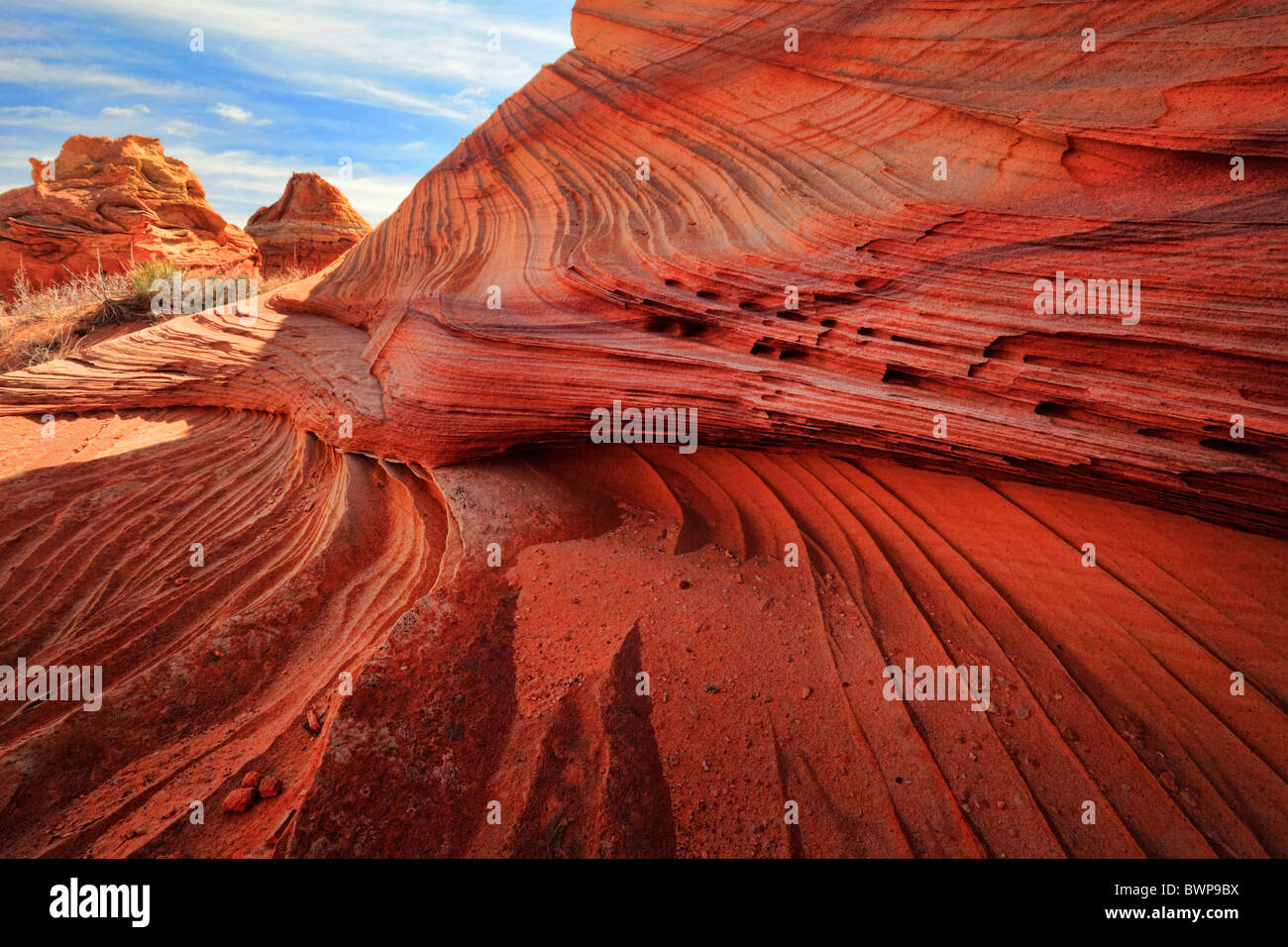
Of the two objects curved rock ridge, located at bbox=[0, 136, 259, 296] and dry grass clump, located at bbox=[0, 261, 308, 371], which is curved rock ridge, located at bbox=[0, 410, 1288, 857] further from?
curved rock ridge, located at bbox=[0, 136, 259, 296]

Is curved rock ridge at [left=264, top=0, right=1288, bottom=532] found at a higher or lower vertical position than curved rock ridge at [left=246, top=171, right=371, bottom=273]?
lower

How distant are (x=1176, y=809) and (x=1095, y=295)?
1.84 meters

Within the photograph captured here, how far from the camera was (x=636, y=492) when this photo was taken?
372 cm

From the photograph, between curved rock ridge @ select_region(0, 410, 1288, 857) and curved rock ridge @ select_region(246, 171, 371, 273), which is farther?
curved rock ridge @ select_region(246, 171, 371, 273)

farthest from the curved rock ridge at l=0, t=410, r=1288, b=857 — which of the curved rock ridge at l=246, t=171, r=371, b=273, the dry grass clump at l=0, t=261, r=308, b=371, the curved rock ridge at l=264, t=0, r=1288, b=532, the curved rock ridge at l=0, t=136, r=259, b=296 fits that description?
the curved rock ridge at l=246, t=171, r=371, b=273

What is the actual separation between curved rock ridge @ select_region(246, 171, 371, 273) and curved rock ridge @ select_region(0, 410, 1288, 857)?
60.2 feet

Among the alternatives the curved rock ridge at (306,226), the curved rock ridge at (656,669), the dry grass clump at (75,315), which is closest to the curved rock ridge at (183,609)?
the curved rock ridge at (656,669)

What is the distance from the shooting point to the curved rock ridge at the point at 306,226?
19031 millimetres

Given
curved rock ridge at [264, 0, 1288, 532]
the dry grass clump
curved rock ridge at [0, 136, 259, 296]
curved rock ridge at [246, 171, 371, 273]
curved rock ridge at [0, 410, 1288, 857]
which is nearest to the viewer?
curved rock ridge at [0, 410, 1288, 857]

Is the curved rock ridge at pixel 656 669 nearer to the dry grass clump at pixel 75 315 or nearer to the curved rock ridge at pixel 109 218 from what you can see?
the dry grass clump at pixel 75 315

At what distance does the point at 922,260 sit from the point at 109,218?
64.9ft

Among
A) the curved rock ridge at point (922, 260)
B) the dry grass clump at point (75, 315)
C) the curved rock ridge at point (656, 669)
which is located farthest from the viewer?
the dry grass clump at point (75, 315)

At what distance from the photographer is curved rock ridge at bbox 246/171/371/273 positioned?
19.0 m

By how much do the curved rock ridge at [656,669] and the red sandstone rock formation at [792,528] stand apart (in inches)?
0.6
